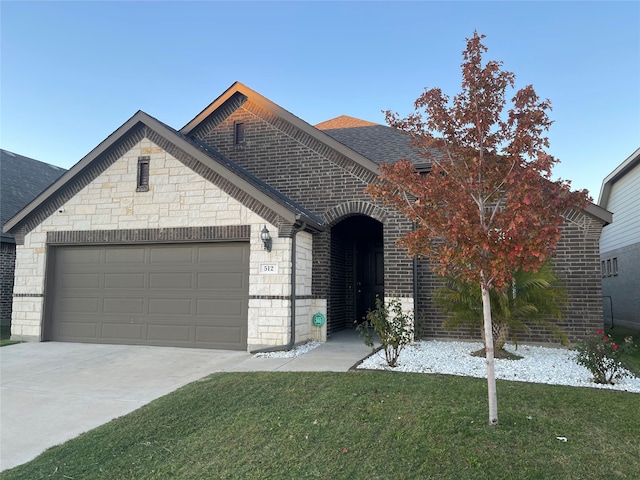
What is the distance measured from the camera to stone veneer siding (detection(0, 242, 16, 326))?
14406 millimetres

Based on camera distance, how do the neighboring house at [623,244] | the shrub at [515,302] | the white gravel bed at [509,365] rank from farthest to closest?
the neighboring house at [623,244] → the shrub at [515,302] → the white gravel bed at [509,365]

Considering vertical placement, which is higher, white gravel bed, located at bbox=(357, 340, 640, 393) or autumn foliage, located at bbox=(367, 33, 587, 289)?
autumn foliage, located at bbox=(367, 33, 587, 289)

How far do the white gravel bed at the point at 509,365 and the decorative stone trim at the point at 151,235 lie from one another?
412 cm

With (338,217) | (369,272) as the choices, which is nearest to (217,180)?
(338,217)

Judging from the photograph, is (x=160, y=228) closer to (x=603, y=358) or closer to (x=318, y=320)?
(x=318, y=320)

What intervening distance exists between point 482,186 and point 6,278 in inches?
625

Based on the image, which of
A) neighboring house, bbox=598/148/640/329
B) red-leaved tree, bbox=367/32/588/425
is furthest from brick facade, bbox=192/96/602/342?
neighboring house, bbox=598/148/640/329

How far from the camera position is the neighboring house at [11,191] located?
47.5 ft

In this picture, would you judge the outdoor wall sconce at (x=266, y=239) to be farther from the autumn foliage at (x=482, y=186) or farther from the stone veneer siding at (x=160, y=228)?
the autumn foliage at (x=482, y=186)

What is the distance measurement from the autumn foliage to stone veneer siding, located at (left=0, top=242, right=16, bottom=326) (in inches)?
574

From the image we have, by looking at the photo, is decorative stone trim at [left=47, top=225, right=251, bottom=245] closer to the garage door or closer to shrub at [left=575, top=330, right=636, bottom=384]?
the garage door

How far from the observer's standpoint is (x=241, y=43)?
13.3 meters

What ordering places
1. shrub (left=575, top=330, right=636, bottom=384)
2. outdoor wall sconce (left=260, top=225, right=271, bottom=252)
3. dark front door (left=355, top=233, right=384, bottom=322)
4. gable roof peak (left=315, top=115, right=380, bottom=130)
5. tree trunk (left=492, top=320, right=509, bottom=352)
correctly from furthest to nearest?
gable roof peak (left=315, top=115, right=380, bottom=130)
dark front door (left=355, top=233, right=384, bottom=322)
outdoor wall sconce (left=260, top=225, right=271, bottom=252)
tree trunk (left=492, top=320, right=509, bottom=352)
shrub (left=575, top=330, right=636, bottom=384)

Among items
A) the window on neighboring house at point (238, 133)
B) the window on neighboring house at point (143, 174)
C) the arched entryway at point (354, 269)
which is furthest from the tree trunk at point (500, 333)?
the window on neighboring house at point (143, 174)
